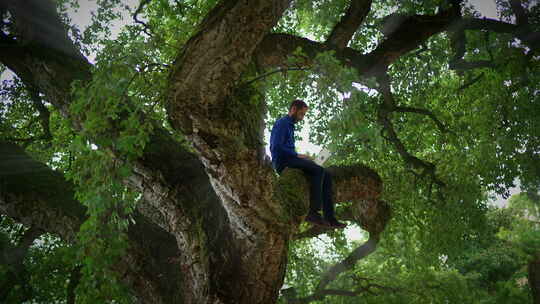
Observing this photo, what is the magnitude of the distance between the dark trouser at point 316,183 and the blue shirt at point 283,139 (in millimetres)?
138

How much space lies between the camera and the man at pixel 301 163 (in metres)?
4.47

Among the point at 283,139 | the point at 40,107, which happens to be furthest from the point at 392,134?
the point at 40,107

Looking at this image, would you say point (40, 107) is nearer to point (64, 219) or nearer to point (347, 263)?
point (64, 219)

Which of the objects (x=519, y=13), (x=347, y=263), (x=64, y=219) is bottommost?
(x=64, y=219)

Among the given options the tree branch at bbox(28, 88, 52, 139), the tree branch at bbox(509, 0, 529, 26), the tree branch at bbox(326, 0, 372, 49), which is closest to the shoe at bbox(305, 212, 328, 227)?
the tree branch at bbox(326, 0, 372, 49)

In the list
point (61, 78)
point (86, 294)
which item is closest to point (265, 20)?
point (86, 294)

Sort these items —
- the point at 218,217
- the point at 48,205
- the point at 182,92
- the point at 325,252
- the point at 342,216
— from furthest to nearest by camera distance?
the point at 325,252 → the point at 342,216 → the point at 48,205 → the point at 218,217 → the point at 182,92

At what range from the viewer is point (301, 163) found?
4.67 metres

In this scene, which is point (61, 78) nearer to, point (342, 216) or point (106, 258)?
point (106, 258)

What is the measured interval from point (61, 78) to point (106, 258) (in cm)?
293

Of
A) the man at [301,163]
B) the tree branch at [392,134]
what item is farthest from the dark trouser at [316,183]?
the tree branch at [392,134]

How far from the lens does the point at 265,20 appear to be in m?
3.31

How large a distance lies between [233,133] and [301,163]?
56.6 inches

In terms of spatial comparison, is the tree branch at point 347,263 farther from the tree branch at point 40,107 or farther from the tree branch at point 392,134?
the tree branch at point 40,107
